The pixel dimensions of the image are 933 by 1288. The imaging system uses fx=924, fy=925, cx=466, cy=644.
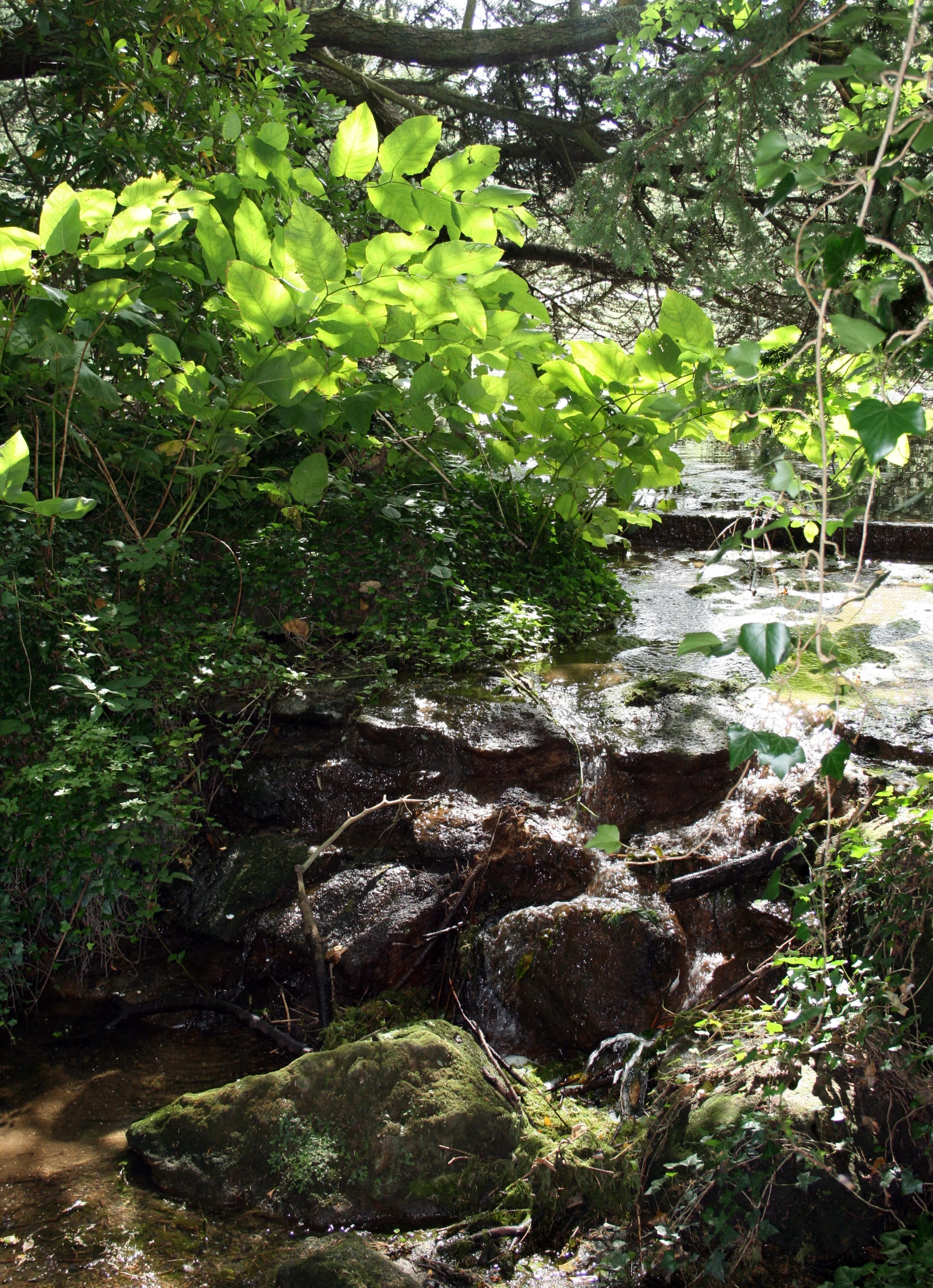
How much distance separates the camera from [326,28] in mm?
7730

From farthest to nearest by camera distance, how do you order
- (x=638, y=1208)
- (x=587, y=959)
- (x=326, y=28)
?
(x=326, y=28), (x=587, y=959), (x=638, y=1208)

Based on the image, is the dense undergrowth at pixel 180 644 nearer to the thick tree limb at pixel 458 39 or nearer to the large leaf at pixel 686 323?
the large leaf at pixel 686 323

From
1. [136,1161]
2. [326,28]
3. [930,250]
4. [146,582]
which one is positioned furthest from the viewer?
[326,28]

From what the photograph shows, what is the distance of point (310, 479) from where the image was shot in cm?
434

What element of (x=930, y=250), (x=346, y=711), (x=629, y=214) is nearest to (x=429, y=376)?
(x=629, y=214)

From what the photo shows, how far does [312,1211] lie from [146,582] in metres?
2.77

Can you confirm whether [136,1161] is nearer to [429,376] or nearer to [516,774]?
[516,774]

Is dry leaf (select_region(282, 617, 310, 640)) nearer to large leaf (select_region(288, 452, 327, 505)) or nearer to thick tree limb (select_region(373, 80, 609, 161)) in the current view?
large leaf (select_region(288, 452, 327, 505))

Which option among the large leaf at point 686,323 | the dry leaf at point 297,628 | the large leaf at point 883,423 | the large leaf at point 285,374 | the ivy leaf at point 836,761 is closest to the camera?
the large leaf at point 883,423

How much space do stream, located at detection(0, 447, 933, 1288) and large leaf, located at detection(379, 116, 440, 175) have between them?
191 centimetres

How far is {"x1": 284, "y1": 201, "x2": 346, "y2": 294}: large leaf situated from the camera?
310 centimetres

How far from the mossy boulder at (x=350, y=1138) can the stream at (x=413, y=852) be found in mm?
79

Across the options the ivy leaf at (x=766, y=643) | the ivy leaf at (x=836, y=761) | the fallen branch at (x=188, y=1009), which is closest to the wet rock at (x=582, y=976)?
the fallen branch at (x=188, y=1009)

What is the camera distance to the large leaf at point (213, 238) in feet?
11.0
